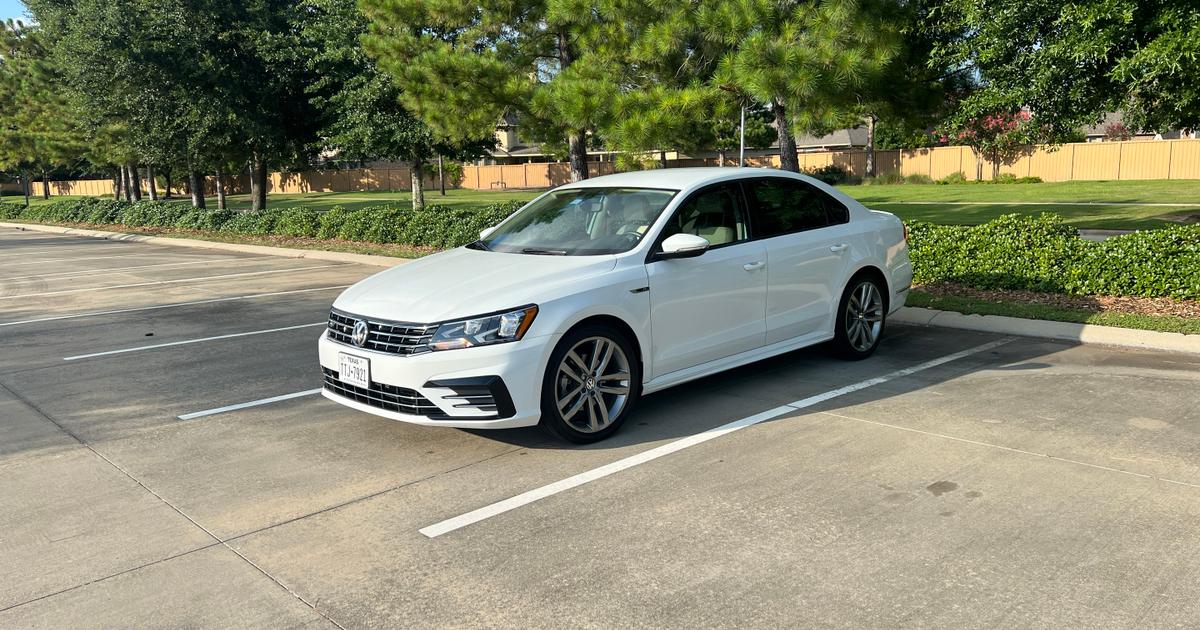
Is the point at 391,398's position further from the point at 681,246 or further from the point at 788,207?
the point at 788,207

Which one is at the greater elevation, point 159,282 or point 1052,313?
point 1052,313

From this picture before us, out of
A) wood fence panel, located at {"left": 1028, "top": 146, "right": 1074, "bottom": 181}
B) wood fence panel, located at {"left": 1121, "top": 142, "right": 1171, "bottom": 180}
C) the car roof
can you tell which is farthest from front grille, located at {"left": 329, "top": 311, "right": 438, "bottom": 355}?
wood fence panel, located at {"left": 1028, "top": 146, "right": 1074, "bottom": 181}

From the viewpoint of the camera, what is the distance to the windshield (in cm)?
629

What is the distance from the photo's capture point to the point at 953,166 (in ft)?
154

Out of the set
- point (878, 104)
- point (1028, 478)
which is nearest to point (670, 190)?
point (1028, 478)

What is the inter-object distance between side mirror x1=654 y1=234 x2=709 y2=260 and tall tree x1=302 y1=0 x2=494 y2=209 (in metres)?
15.8

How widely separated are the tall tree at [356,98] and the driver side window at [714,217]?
49.9 ft

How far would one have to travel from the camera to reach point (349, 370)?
5.72m

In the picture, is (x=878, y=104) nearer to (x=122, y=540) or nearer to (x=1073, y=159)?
(x=122, y=540)

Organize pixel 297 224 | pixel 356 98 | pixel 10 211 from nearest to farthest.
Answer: pixel 356 98 → pixel 297 224 → pixel 10 211

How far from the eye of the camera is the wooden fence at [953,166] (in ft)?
135

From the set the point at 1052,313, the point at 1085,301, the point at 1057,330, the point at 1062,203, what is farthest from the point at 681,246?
the point at 1062,203

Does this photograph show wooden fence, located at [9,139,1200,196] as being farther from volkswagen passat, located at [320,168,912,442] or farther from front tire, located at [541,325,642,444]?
front tire, located at [541,325,642,444]

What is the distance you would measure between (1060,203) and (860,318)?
22884 millimetres
